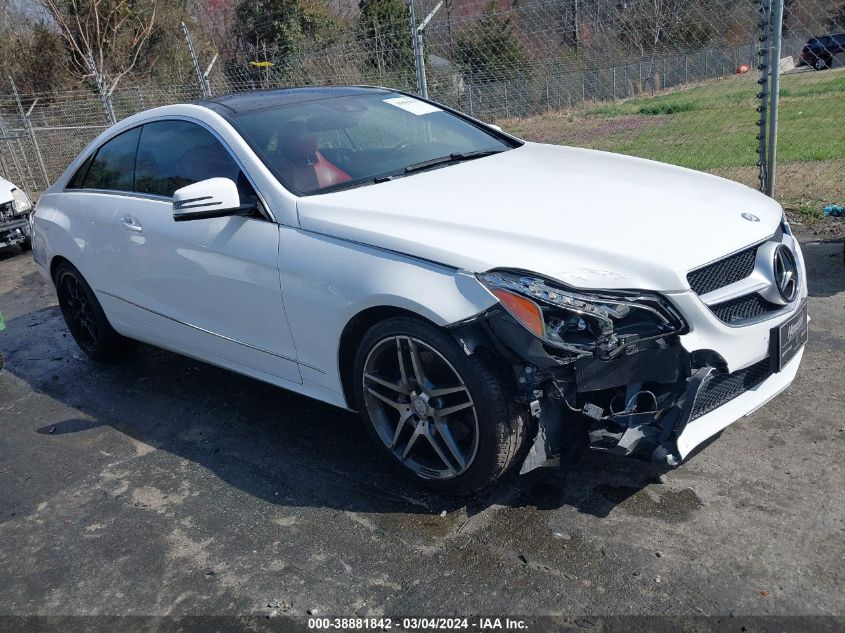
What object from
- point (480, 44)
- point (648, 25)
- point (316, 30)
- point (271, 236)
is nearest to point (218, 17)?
point (316, 30)

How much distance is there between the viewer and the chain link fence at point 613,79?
26.3 feet

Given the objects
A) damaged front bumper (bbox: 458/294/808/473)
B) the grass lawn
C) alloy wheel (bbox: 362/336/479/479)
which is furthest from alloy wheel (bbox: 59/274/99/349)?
the grass lawn

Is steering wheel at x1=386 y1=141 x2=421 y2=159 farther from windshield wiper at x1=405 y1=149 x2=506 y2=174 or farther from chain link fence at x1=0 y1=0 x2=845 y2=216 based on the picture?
chain link fence at x1=0 y1=0 x2=845 y2=216

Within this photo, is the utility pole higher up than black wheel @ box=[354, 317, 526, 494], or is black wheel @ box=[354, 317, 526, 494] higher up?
the utility pole

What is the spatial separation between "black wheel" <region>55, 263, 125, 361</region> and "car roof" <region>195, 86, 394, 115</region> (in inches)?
63.4

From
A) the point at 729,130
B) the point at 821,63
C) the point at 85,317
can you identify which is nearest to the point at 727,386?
the point at 85,317

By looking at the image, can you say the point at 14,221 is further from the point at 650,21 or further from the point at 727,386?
the point at 727,386

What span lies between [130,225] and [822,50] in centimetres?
763

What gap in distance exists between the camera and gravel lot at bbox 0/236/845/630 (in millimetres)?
2768

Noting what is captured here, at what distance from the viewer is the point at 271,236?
3617 mm

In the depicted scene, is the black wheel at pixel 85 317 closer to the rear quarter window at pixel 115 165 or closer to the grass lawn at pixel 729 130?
the rear quarter window at pixel 115 165

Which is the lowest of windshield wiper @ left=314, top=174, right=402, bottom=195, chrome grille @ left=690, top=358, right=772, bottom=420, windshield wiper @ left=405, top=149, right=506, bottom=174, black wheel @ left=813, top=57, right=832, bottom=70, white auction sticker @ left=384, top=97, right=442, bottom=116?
chrome grille @ left=690, top=358, right=772, bottom=420

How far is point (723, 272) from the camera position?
3.01 m

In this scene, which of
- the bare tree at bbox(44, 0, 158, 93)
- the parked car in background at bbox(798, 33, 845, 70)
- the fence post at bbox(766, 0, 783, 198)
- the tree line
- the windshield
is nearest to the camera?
the windshield
